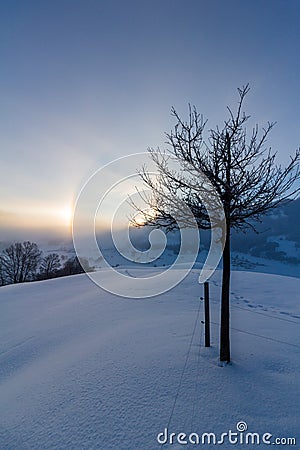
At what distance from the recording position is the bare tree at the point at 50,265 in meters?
39.3

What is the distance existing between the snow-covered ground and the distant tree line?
105 ft

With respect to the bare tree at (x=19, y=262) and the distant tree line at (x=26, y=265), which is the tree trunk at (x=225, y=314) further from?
the bare tree at (x=19, y=262)

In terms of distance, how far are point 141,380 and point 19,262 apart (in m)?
39.0

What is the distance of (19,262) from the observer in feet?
121

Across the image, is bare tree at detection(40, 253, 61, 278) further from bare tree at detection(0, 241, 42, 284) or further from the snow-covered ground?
the snow-covered ground

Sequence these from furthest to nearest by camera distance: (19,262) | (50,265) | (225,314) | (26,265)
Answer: (50,265), (26,265), (19,262), (225,314)

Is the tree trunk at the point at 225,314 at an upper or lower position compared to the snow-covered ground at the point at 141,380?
upper

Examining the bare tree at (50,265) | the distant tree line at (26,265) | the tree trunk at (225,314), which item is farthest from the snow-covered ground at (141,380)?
the bare tree at (50,265)

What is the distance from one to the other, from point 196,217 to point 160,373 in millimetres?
2785

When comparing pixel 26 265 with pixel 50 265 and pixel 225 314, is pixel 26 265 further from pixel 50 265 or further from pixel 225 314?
pixel 225 314

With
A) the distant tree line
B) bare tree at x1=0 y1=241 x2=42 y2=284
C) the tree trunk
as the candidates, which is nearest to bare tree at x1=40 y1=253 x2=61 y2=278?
the distant tree line

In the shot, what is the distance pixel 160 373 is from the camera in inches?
156

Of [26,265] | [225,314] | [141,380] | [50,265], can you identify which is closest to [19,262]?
[26,265]

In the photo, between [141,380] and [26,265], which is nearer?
[141,380]
